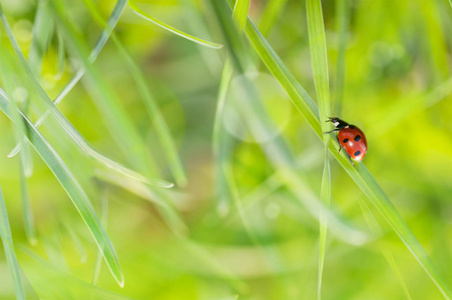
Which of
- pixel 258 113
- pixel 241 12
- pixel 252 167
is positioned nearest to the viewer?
pixel 241 12

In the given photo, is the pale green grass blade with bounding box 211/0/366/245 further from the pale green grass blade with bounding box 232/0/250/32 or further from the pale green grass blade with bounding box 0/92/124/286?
the pale green grass blade with bounding box 0/92/124/286

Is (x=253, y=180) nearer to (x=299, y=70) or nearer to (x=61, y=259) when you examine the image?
A: (x=299, y=70)

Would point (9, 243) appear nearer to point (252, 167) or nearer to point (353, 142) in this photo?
point (353, 142)

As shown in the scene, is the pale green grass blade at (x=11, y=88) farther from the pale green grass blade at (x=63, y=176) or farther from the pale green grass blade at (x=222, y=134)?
the pale green grass blade at (x=222, y=134)

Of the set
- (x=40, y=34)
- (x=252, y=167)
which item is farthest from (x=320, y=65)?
(x=252, y=167)

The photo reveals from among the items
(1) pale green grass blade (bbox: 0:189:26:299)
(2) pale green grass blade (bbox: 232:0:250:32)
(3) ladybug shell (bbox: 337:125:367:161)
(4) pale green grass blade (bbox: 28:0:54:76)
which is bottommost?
(1) pale green grass blade (bbox: 0:189:26:299)

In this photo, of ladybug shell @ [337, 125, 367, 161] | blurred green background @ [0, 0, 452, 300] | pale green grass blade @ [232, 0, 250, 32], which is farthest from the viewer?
blurred green background @ [0, 0, 452, 300]

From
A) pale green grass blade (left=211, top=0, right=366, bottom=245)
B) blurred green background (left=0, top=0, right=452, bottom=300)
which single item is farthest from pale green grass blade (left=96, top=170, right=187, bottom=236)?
pale green grass blade (left=211, top=0, right=366, bottom=245)

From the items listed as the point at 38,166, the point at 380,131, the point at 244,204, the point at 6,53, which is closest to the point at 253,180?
the point at 244,204
